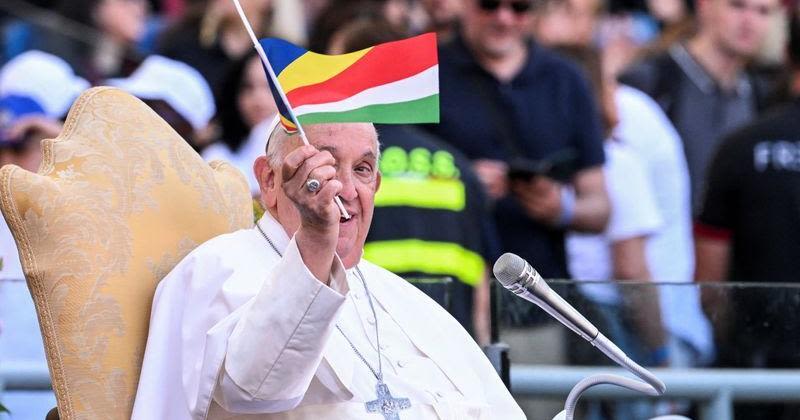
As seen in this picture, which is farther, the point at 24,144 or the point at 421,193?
the point at 24,144

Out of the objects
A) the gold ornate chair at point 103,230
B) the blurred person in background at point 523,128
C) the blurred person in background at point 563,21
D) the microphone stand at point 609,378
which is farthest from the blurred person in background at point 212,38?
the microphone stand at point 609,378

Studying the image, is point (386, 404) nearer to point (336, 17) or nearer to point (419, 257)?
point (419, 257)

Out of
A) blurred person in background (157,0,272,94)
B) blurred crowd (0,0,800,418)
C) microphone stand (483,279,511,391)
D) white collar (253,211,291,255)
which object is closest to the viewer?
white collar (253,211,291,255)

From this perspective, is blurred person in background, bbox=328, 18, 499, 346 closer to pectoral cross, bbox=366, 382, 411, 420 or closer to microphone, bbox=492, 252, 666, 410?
pectoral cross, bbox=366, 382, 411, 420

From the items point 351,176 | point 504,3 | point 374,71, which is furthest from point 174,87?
point 374,71

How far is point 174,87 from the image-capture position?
7457 millimetres

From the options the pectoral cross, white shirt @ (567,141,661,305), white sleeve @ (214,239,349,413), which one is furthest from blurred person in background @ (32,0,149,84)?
white sleeve @ (214,239,349,413)

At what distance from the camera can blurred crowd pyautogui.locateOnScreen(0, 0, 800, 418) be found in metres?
5.59

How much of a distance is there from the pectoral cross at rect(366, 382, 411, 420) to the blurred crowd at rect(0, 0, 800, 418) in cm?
94

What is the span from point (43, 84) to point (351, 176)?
11.7 ft

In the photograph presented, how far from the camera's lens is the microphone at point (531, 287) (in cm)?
359

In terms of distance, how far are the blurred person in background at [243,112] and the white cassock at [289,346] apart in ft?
9.84

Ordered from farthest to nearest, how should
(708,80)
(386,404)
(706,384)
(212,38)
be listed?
1. (212,38)
2. (708,80)
3. (706,384)
4. (386,404)

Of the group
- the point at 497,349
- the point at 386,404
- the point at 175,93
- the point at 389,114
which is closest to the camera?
the point at 389,114
